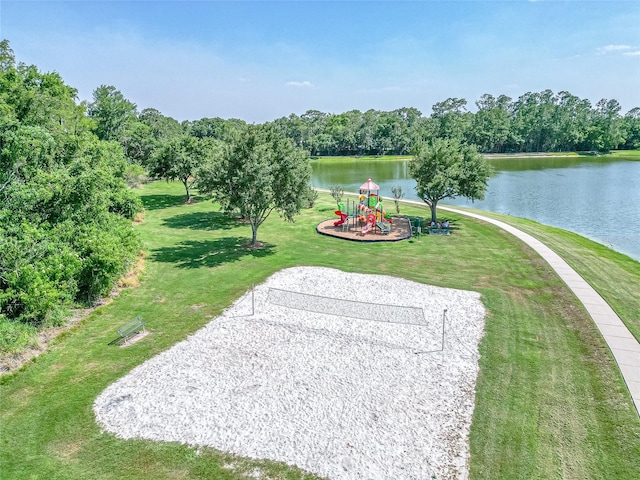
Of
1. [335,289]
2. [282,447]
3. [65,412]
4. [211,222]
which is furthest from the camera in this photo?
[211,222]

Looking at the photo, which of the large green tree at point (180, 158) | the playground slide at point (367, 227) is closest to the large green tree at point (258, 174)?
the playground slide at point (367, 227)

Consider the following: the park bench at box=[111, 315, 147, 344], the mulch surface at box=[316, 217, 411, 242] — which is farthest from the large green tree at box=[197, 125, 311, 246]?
the park bench at box=[111, 315, 147, 344]

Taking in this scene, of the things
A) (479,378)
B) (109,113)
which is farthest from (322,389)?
(109,113)

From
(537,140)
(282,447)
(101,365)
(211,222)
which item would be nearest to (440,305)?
(282,447)

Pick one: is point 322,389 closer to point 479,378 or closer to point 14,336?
point 479,378

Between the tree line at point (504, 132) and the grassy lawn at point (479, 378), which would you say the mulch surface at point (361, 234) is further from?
the tree line at point (504, 132)

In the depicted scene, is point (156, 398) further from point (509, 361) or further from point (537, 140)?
point (537, 140)

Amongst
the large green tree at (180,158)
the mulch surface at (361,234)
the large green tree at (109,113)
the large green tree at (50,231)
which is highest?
the large green tree at (109,113)
